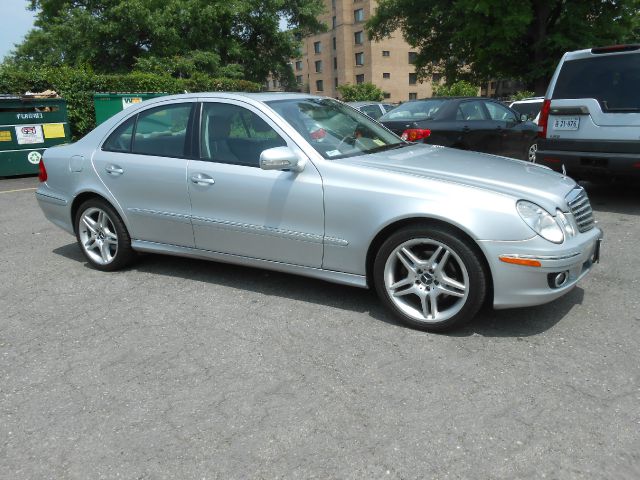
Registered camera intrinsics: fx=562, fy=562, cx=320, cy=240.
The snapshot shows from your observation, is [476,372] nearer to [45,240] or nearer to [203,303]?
[203,303]

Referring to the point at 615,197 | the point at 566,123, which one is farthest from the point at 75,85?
the point at 615,197

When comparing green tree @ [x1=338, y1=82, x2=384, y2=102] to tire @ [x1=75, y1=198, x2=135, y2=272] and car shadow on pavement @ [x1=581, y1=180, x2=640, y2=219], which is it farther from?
tire @ [x1=75, y1=198, x2=135, y2=272]

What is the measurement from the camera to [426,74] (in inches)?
1254

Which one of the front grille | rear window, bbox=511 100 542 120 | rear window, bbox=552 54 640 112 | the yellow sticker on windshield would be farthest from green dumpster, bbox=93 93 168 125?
the front grille

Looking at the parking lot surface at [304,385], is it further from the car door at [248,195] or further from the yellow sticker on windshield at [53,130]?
the yellow sticker on windshield at [53,130]

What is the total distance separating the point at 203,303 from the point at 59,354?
3.51 feet

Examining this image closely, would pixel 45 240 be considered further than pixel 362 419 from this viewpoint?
Yes

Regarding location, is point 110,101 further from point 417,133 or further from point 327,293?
point 327,293

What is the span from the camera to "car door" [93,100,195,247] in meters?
4.41

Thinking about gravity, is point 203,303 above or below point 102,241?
below

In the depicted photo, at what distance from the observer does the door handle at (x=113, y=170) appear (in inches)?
184

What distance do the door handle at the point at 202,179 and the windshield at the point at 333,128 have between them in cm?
72

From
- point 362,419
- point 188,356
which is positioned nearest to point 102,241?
point 188,356

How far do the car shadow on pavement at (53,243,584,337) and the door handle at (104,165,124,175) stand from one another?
900 millimetres
